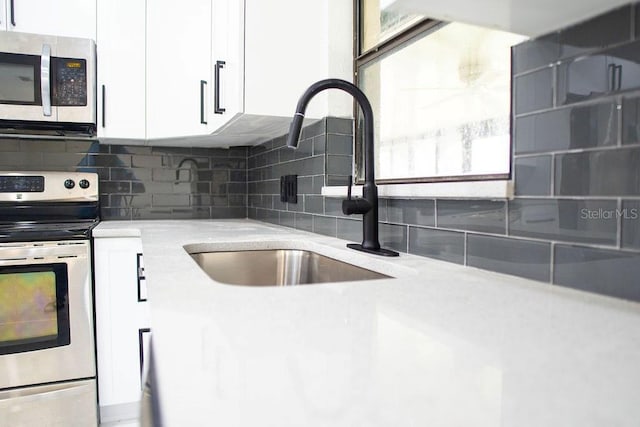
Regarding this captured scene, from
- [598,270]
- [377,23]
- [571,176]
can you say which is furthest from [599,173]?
[377,23]

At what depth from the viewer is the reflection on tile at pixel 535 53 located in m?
0.80

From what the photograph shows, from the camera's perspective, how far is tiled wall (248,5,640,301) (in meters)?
0.68

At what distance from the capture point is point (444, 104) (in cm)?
125

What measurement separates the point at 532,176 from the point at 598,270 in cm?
21

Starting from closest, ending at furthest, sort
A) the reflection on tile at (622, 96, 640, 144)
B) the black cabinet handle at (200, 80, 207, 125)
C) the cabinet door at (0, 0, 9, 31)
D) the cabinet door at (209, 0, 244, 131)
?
the reflection on tile at (622, 96, 640, 144)
the cabinet door at (209, 0, 244, 131)
the cabinet door at (0, 0, 9, 31)
the black cabinet handle at (200, 80, 207, 125)

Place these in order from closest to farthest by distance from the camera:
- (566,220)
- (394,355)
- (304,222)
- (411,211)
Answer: (394,355) → (566,220) → (411,211) → (304,222)

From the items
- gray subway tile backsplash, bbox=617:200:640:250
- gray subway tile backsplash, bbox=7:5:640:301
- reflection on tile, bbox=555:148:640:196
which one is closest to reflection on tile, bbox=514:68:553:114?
gray subway tile backsplash, bbox=7:5:640:301

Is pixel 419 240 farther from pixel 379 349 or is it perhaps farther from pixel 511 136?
pixel 379 349

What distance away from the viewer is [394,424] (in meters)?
0.31

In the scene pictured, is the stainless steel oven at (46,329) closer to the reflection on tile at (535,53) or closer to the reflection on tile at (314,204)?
the reflection on tile at (314,204)

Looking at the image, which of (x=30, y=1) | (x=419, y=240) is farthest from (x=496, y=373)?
(x=30, y=1)

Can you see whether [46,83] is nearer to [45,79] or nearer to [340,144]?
Result: [45,79]

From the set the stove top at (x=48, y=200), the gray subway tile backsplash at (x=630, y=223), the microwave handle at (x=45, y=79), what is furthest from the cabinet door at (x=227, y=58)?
the gray subway tile backsplash at (x=630, y=223)

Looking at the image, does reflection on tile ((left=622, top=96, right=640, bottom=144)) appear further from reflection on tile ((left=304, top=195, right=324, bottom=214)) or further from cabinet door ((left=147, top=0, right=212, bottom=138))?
cabinet door ((left=147, top=0, right=212, bottom=138))
